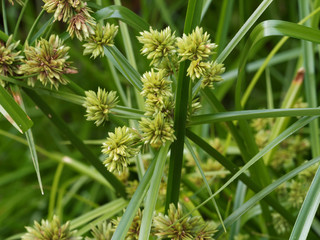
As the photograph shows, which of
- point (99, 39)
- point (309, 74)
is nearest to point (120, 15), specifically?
point (99, 39)

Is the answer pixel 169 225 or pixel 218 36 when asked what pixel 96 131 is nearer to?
pixel 218 36

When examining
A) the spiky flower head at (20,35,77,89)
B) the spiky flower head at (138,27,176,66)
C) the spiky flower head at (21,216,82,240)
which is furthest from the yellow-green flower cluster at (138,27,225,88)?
the spiky flower head at (21,216,82,240)

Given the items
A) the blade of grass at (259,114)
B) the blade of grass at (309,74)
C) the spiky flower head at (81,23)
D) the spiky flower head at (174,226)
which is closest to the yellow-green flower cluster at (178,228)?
the spiky flower head at (174,226)

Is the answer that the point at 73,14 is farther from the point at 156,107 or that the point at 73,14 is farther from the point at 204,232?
the point at 204,232

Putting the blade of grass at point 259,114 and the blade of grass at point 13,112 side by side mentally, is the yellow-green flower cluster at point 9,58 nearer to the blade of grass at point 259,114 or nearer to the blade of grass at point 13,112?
the blade of grass at point 13,112

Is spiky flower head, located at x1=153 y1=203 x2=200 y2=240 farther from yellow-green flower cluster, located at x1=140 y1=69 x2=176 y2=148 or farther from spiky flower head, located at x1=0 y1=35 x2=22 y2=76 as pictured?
spiky flower head, located at x1=0 y1=35 x2=22 y2=76

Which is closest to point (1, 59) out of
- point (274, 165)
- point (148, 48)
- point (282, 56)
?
point (148, 48)
